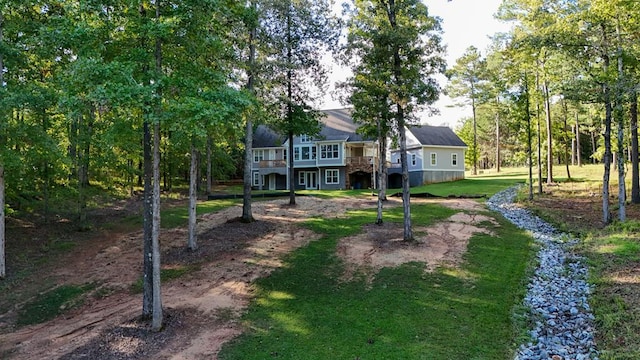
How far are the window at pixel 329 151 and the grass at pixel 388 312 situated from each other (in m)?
24.7

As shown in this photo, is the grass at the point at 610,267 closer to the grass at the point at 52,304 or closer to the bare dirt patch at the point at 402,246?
the bare dirt patch at the point at 402,246

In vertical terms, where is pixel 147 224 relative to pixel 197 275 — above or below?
above

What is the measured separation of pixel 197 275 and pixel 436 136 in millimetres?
32259

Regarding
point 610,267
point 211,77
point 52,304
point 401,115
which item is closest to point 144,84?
point 211,77

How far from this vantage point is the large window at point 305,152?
39625 mm

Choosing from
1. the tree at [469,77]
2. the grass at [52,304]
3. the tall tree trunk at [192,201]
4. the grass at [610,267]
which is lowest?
the grass at [52,304]

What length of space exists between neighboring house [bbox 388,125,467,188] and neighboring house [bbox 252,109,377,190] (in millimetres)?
2683

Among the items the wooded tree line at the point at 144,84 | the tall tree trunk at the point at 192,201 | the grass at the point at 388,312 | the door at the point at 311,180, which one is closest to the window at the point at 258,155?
the door at the point at 311,180

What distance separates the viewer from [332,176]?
3919 cm

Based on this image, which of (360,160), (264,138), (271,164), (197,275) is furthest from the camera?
(264,138)

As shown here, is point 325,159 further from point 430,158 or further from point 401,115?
point 401,115

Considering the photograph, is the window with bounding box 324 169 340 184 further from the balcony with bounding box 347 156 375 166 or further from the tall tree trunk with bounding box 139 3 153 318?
the tall tree trunk with bounding box 139 3 153 318

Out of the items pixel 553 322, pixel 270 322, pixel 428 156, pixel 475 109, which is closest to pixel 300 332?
pixel 270 322

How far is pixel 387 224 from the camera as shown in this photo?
17.8 meters
